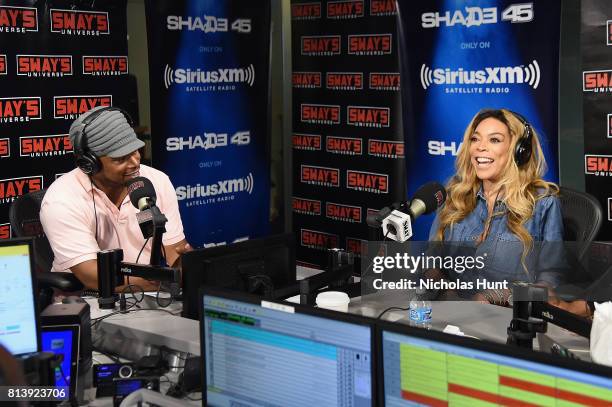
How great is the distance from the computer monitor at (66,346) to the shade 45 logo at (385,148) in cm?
424

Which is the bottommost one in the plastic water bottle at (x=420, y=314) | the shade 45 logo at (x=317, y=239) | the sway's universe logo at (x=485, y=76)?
the shade 45 logo at (x=317, y=239)

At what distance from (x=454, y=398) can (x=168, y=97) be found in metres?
4.73

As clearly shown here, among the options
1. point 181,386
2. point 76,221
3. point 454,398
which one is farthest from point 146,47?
point 454,398

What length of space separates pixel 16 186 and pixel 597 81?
381 centimetres

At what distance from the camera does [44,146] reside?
17.4ft

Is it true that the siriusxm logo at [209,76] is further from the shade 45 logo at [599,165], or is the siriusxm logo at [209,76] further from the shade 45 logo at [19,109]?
the shade 45 logo at [599,165]

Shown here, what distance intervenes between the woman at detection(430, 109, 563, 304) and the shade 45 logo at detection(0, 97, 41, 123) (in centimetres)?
278

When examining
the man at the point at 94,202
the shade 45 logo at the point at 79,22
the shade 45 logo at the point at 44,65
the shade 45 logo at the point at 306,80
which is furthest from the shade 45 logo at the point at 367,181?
the man at the point at 94,202

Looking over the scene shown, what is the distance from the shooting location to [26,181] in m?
5.22

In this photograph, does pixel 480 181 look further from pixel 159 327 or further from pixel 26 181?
pixel 26 181

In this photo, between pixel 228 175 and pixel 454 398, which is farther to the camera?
pixel 228 175

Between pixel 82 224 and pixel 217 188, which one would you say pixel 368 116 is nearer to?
pixel 217 188

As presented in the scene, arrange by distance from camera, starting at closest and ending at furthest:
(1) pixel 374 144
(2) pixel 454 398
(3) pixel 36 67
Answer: (2) pixel 454 398 < (3) pixel 36 67 < (1) pixel 374 144

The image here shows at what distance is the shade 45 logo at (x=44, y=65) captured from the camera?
202 inches
